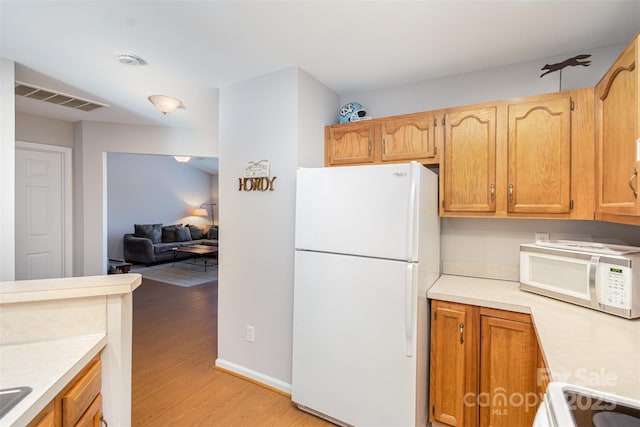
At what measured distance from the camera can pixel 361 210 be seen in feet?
6.09

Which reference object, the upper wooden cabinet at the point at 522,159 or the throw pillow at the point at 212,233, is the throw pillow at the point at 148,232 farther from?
the upper wooden cabinet at the point at 522,159

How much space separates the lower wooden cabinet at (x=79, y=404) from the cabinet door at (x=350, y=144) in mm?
1958

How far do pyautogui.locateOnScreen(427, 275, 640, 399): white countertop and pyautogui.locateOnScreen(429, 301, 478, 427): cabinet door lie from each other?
0.35 ft

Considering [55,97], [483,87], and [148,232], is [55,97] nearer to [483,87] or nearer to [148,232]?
[483,87]

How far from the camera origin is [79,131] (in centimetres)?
376

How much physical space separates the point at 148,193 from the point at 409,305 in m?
8.15

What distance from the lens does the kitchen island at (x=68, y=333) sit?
102 cm

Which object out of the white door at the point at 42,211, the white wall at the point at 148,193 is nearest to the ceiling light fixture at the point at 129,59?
the white door at the point at 42,211

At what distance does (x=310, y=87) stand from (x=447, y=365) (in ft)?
7.08

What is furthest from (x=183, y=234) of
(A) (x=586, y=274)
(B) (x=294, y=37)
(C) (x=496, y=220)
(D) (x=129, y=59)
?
(A) (x=586, y=274)

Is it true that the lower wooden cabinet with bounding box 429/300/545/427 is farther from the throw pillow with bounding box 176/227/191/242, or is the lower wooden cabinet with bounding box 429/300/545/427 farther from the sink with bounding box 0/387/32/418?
the throw pillow with bounding box 176/227/191/242

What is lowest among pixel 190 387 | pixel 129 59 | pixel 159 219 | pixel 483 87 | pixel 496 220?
pixel 190 387

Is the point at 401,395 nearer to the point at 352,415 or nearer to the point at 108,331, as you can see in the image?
the point at 352,415

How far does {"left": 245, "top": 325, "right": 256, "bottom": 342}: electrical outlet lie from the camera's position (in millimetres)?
2480
